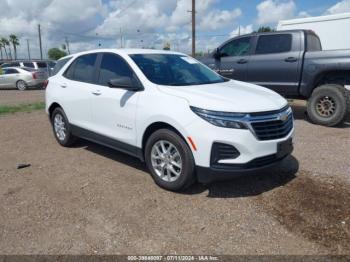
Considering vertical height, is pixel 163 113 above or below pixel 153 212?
above

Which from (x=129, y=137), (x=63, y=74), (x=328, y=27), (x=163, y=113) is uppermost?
(x=328, y=27)

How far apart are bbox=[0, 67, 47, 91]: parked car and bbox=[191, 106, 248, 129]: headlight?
17.6 meters

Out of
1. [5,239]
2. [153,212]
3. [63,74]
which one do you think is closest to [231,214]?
[153,212]

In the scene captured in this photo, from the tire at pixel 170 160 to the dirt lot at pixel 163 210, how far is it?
0.52 feet

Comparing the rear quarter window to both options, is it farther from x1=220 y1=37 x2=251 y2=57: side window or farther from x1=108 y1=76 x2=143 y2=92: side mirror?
x1=108 y1=76 x2=143 y2=92: side mirror

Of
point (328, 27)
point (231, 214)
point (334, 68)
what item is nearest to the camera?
point (231, 214)

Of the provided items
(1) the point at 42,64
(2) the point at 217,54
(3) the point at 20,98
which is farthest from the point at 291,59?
(1) the point at 42,64

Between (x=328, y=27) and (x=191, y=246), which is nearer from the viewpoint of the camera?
(x=191, y=246)

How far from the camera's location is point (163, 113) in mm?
3822

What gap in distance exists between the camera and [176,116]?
3.70 m

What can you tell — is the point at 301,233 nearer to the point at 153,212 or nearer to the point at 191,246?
the point at 191,246

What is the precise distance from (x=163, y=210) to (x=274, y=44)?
19.6ft

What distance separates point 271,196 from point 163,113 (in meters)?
1.63

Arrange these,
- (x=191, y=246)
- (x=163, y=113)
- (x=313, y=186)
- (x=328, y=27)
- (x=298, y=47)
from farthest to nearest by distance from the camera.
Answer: (x=328, y=27) < (x=298, y=47) < (x=313, y=186) < (x=163, y=113) < (x=191, y=246)
